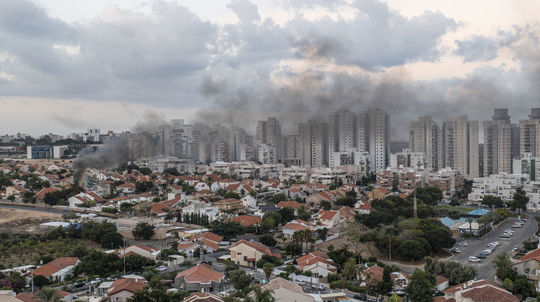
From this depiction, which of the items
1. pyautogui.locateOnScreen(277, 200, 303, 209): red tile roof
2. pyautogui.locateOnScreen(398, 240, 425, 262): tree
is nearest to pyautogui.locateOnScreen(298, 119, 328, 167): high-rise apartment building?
pyautogui.locateOnScreen(277, 200, 303, 209): red tile roof

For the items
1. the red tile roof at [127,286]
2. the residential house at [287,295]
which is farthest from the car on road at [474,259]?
the red tile roof at [127,286]

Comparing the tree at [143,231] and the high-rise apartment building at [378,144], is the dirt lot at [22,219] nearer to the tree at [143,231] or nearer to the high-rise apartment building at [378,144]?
the tree at [143,231]

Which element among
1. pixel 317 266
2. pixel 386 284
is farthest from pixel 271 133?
pixel 386 284

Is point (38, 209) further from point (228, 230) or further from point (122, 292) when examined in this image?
point (122, 292)

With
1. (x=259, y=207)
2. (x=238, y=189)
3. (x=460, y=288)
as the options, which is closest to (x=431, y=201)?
(x=259, y=207)

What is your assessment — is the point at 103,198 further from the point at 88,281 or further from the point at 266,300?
the point at 266,300

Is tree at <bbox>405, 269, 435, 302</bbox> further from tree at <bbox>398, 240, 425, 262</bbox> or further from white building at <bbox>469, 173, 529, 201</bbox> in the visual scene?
white building at <bbox>469, 173, 529, 201</bbox>

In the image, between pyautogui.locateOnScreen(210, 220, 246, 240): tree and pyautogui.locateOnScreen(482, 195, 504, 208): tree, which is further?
pyautogui.locateOnScreen(482, 195, 504, 208): tree
